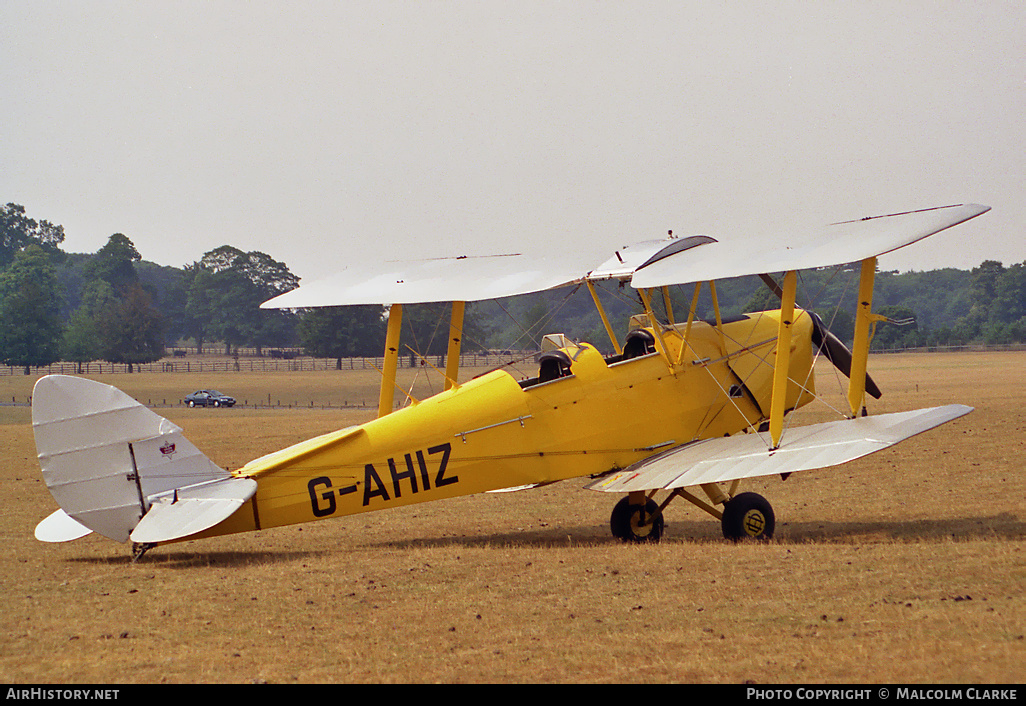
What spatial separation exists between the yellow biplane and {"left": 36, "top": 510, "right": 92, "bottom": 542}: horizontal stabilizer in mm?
20

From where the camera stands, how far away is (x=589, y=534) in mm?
12242

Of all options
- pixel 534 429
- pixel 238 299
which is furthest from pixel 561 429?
pixel 238 299

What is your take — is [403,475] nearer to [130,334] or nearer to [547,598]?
[547,598]

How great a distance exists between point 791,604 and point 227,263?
119 meters

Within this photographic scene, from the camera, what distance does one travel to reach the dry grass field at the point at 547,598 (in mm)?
6488

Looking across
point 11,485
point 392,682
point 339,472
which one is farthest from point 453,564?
point 11,485

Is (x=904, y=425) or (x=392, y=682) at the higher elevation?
(x=904, y=425)

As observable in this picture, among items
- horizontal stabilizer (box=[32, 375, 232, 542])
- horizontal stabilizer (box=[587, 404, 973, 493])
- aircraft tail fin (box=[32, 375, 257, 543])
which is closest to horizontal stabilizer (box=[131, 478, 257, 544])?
aircraft tail fin (box=[32, 375, 257, 543])

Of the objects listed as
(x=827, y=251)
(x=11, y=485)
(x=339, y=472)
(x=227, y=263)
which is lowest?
(x=11, y=485)

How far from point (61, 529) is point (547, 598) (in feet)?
16.7

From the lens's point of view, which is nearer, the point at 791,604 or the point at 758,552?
the point at 791,604

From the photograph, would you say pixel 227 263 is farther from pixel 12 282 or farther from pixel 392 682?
pixel 392 682
